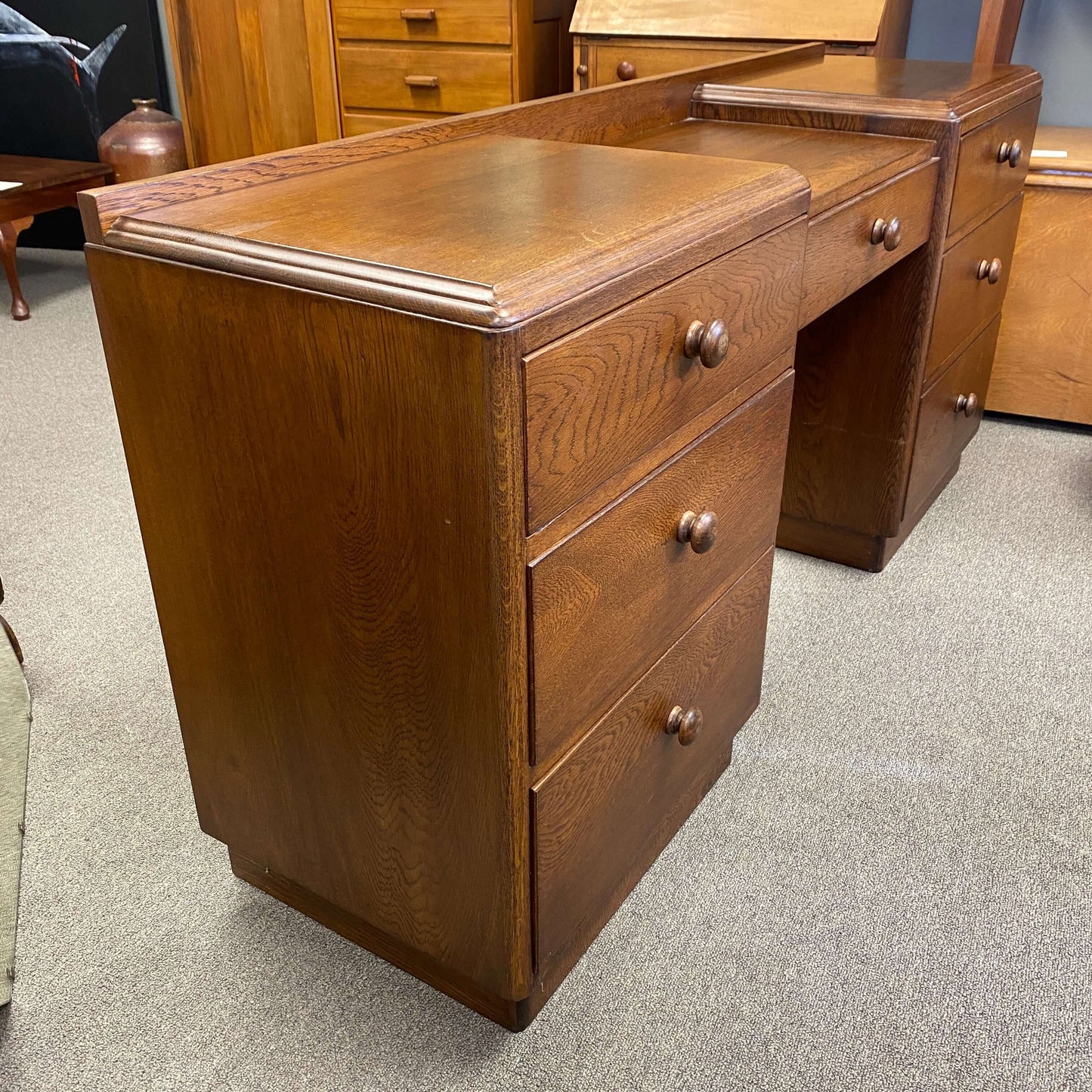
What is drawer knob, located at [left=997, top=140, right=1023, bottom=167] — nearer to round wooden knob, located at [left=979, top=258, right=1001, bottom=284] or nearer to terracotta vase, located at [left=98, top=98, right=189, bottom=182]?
round wooden knob, located at [left=979, top=258, right=1001, bottom=284]

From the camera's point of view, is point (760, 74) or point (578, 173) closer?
point (578, 173)

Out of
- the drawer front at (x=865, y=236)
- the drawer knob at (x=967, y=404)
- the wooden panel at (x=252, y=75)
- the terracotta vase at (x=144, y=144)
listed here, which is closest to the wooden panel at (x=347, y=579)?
the drawer front at (x=865, y=236)

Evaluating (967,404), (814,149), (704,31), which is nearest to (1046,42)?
(704,31)

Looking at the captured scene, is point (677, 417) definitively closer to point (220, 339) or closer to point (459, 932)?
point (220, 339)

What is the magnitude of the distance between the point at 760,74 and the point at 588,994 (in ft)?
5.07

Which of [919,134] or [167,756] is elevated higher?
[919,134]

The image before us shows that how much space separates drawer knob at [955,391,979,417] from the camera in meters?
1.99

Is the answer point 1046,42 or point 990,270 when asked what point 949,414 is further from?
point 1046,42

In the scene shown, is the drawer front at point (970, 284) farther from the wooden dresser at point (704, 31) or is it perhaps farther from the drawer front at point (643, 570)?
the drawer front at point (643, 570)

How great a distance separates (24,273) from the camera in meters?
3.45

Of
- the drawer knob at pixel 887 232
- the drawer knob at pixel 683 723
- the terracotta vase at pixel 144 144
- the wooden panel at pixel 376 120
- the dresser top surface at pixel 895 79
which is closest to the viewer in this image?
the drawer knob at pixel 683 723

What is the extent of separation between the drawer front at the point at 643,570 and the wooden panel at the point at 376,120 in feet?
5.87

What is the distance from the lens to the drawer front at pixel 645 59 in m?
2.27

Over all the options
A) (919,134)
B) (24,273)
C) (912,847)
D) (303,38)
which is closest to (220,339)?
(912,847)
